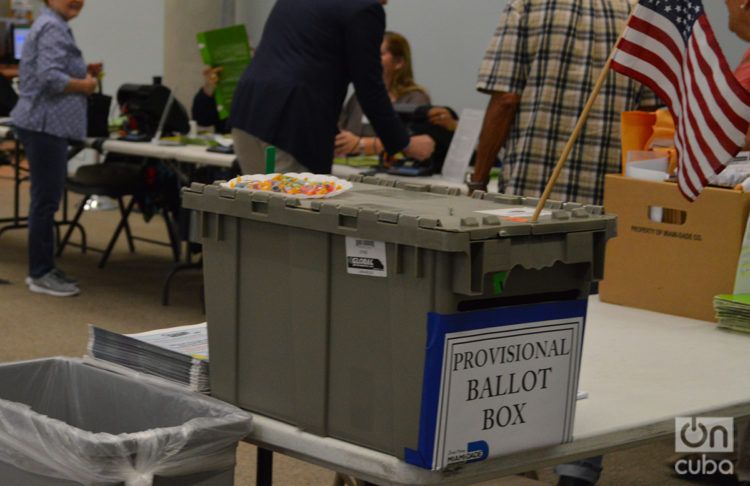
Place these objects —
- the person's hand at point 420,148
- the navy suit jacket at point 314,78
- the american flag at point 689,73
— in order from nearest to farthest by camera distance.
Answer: the american flag at point 689,73 < the navy suit jacket at point 314,78 < the person's hand at point 420,148

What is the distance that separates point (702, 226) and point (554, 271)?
0.99m

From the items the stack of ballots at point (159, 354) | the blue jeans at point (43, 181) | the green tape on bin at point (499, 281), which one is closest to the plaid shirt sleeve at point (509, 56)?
the stack of ballots at point (159, 354)

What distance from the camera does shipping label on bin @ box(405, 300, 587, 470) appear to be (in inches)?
56.2

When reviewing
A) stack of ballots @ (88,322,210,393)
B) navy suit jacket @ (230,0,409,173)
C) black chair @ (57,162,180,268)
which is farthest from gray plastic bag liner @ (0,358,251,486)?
black chair @ (57,162,180,268)

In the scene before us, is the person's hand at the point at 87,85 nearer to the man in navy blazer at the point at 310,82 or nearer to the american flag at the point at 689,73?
the man in navy blazer at the point at 310,82

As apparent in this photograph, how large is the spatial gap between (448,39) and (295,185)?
21.0 ft

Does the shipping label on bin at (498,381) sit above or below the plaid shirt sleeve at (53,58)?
below

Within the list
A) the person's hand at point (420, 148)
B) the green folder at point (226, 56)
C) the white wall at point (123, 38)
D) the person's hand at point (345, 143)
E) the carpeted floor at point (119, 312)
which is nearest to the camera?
the carpeted floor at point (119, 312)

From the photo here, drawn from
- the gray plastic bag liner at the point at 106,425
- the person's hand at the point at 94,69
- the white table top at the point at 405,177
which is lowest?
the gray plastic bag liner at the point at 106,425

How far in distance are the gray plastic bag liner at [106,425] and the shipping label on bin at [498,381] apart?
288 millimetres

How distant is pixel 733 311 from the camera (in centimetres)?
233

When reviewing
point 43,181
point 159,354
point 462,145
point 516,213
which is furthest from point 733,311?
point 43,181

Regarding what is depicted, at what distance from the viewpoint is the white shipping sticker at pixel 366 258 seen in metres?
1.46

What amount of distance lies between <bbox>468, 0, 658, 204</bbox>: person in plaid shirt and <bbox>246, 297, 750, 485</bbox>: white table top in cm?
94
